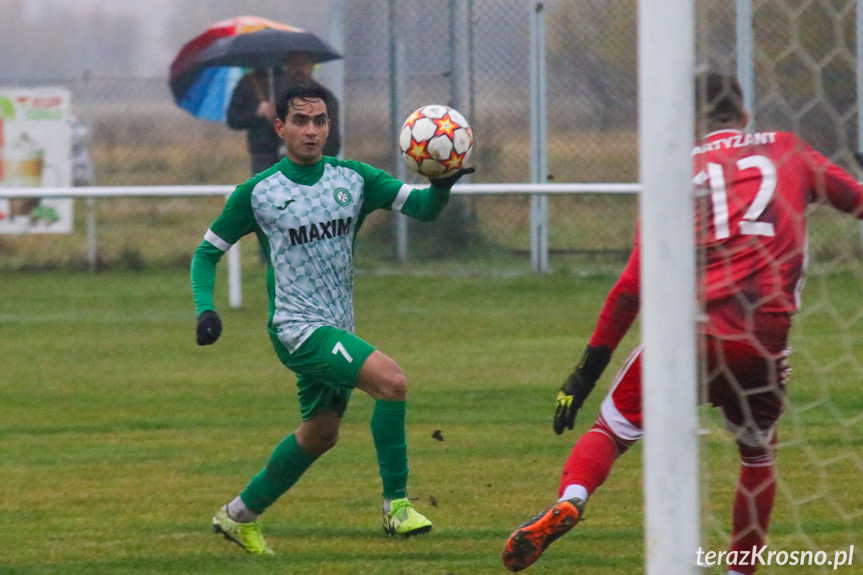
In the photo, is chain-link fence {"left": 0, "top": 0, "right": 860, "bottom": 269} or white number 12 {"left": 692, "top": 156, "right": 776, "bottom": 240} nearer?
white number 12 {"left": 692, "top": 156, "right": 776, "bottom": 240}

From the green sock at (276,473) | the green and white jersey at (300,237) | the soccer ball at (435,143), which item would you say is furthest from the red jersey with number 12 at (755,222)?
the green sock at (276,473)

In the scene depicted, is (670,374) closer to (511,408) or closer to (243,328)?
(511,408)

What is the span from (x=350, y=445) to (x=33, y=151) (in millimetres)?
8568

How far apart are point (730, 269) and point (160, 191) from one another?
7578mm

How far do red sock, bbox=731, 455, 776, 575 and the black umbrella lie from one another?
8.53m

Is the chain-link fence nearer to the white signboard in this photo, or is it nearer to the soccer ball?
the white signboard

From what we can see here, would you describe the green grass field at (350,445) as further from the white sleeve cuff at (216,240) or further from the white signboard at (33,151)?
the white signboard at (33,151)

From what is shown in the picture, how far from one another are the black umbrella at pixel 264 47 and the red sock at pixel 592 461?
842 centimetres

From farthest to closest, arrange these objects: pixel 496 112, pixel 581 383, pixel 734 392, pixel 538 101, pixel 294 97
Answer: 1. pixel 496 112
2. pixel 538 101
3. pixel 294 97
4. pixel 581 383
5. pixel 734 392

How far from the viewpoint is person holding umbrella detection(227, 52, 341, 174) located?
39.3ft

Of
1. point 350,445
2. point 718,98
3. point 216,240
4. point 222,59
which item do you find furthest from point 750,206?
point 222,59

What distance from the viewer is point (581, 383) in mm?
4012

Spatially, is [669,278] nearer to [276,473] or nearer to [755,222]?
[755,222]

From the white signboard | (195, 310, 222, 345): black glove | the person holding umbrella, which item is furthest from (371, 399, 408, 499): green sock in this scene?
the white signboard
